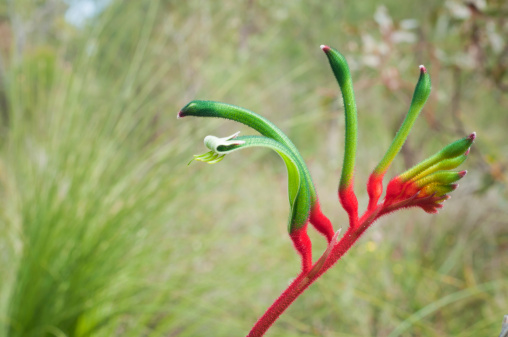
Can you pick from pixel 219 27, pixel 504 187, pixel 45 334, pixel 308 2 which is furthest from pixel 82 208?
pixel 308 2

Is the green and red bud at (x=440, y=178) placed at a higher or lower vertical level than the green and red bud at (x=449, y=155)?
lower

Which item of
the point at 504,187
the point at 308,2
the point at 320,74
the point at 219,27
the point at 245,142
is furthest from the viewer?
the point at 320,74

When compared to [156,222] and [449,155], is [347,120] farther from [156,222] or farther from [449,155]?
[156,222]

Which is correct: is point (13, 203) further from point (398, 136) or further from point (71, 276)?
point (398, 136)

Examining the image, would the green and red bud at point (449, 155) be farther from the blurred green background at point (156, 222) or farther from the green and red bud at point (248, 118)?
the blurred green background at point (156, 222)

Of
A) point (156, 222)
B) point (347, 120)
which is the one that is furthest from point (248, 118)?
point (156, 222)

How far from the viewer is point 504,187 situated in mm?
1548

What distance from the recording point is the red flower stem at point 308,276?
0.74 feet

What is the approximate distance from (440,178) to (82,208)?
1.04 meters

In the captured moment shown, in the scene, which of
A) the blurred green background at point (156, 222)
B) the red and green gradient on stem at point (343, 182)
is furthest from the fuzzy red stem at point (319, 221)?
Result: the blurred green background at point (156, 222)

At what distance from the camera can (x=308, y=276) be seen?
24 cm

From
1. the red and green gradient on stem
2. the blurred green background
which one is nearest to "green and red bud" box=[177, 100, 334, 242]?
the red and green gradient on stem

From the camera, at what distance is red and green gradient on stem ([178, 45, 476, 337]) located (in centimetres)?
22

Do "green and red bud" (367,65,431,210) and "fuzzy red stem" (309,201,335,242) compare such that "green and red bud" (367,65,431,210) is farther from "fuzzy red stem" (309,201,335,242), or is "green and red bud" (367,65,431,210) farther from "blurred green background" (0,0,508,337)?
"blurred green background" (0,0,508,337)
